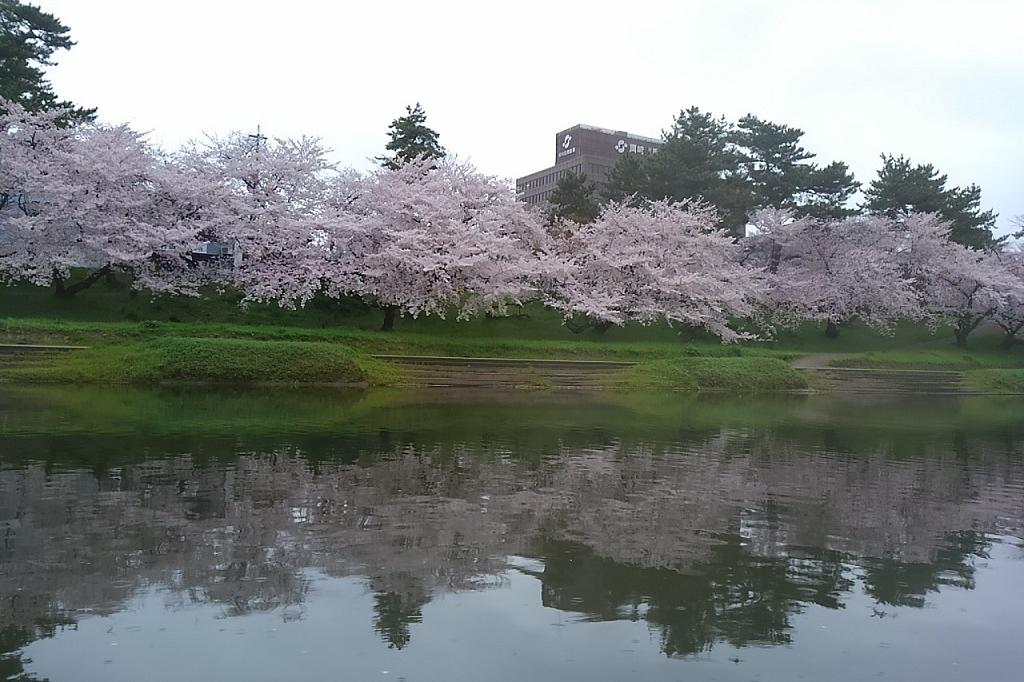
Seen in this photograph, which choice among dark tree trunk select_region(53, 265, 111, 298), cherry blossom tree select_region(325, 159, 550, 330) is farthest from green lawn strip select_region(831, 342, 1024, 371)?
dark tree trunk select_region(53, 265, 111, 298)

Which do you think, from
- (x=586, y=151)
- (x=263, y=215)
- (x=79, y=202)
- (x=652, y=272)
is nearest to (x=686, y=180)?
(x=652, y=272)

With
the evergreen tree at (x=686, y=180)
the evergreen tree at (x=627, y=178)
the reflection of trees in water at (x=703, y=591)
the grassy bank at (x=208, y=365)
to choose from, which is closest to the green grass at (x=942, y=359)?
the evergreen tree at (x=686, y=180)

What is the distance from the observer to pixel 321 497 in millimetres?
→ 7398

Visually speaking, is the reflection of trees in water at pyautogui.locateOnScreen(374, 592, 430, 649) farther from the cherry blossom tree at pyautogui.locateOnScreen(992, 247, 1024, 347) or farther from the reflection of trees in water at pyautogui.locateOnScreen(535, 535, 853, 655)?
the cherry blossom tree at pyautogui.locateOnScreen(992, 247, 1024, 347)

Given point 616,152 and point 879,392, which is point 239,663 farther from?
point 616,152

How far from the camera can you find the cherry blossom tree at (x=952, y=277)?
39.5 meters

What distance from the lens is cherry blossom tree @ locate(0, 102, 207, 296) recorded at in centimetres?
2588

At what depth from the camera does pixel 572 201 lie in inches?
1606

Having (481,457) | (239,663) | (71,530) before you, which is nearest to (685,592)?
(239,663)

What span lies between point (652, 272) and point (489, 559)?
2739 centimetres

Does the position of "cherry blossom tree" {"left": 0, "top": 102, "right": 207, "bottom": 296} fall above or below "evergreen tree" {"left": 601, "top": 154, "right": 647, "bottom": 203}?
below

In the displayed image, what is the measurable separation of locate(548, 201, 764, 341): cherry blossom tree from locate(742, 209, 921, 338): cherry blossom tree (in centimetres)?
423

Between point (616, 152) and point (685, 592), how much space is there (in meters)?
93.8

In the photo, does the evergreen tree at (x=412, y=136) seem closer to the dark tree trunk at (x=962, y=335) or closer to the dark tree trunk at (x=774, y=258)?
the dark tree trunk at (x=774, y=258)
